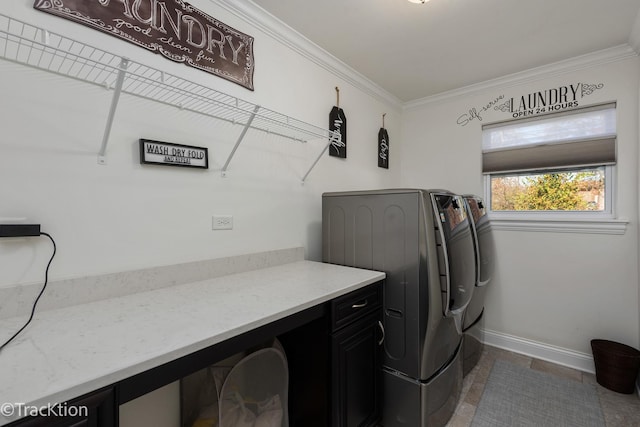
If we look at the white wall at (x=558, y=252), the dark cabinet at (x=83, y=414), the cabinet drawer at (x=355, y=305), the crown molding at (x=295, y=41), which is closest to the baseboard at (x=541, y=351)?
the white wall at (x=558, y=252)

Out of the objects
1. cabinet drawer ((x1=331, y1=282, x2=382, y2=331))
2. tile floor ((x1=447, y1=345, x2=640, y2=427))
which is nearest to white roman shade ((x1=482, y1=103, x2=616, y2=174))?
tile floor ((x1=447, y1=345, x2=640, y2=427))

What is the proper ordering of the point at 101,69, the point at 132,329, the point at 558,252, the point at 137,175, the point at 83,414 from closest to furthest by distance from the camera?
the point at 83,414 → the point at 132,329 → the point at 101,69 → the point at 137,175 → the point at 558,252

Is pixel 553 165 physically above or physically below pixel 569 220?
above

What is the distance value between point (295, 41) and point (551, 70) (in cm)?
216

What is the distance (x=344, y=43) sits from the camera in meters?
2.16

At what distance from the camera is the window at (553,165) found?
231 centimetres

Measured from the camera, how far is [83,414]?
2.22 ft

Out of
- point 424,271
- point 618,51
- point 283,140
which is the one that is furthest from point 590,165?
point 283,140

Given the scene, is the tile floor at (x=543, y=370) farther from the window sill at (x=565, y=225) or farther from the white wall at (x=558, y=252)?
the window sill at (x=565, y=225)

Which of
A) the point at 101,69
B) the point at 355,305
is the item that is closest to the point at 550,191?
the point at 355,305

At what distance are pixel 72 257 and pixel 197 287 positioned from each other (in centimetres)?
50

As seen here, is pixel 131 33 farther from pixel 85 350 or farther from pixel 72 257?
pixel 85 350

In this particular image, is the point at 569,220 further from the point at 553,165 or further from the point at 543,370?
the point at 543,370

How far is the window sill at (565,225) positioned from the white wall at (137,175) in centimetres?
179
